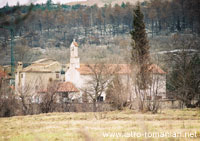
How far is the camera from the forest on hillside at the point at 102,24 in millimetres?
110500

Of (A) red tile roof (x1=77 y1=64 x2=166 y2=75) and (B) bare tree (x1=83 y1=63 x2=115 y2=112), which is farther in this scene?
(B) bare tree (x1=83 y1=63 x2=115 y2=112)

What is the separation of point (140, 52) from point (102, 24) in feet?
334

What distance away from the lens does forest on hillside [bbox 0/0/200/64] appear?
11050cm

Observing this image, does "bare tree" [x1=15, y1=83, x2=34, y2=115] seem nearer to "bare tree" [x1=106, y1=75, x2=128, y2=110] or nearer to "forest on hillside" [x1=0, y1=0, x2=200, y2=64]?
"bare tree" [x1=106, y1=75, x2=128, y2=110]

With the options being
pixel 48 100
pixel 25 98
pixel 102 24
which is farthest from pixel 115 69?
pixel 102 24

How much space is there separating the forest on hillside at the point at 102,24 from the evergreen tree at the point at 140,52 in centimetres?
6783

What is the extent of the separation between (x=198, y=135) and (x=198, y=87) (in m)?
20.8

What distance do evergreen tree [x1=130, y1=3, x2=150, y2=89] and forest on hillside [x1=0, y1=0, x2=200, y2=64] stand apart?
6783cm

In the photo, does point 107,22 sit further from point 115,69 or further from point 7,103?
point 7,103

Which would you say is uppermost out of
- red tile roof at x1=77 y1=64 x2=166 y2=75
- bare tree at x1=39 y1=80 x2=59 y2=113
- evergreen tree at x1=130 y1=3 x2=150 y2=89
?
evergreen tree at x1=130 y1=3 x2=150 y2=89

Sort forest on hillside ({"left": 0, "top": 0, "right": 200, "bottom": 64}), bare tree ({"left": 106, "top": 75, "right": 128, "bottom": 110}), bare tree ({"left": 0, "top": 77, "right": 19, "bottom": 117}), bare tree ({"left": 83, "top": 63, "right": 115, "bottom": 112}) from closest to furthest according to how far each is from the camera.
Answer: bare tree ({"left": 0, "top": 77, "right": 19, "bottom": 117}) < bare tree ({"left": 106, "top": 75, "right": 128, "bottom": 110}) < bare tree ({"left": 83, "top": 63, "right": 115, "bottom": 112}) < forest on hillside ({"left": 0, "top": 0, "right": 200, "bottom": 64})

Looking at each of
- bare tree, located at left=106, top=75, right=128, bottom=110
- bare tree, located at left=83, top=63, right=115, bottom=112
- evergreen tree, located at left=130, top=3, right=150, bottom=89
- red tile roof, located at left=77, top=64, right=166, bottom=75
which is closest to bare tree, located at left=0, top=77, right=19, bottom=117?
bare tree, located at left=106, top=75, right=128, bottom=110

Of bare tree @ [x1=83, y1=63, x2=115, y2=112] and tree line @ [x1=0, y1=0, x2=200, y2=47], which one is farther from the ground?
tree line @ [x1=0, y1=0, x2=200, y2=47]

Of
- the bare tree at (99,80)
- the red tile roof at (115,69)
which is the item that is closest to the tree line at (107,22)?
the red tile roof at (115,69)
